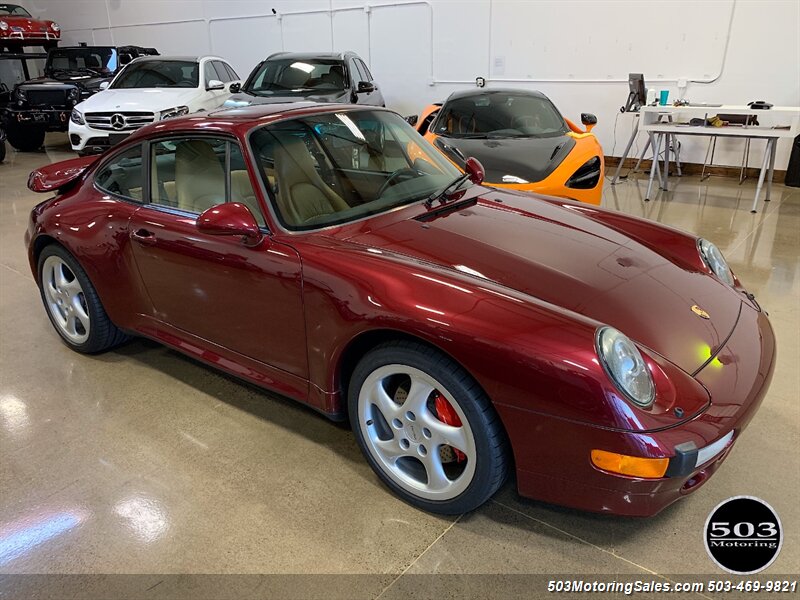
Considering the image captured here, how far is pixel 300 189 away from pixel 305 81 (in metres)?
6.55

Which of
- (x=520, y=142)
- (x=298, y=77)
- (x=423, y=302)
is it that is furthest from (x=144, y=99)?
(x=423, y=302)

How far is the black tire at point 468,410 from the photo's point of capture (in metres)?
1.78

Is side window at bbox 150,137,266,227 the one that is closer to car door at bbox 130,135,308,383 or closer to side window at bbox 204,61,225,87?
car door at bbox 130,135,308,383

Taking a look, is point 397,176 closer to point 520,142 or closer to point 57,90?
point 520,142

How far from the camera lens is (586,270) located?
2131 millimetres

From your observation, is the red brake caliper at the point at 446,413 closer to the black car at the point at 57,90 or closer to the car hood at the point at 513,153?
the car hood at the point at 513,153

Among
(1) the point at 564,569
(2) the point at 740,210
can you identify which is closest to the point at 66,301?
(1) the point at 564,569

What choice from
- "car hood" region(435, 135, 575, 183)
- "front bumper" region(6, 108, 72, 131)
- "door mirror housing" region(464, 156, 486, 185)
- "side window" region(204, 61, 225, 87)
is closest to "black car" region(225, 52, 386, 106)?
"side window" region(204, 61, 225, 87)

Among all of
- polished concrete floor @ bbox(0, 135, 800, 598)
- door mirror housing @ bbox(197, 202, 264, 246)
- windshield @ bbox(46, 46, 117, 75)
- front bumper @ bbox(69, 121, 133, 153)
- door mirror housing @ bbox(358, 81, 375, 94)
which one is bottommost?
polished concrete floor @ bbox(0, 135, 800, 598)

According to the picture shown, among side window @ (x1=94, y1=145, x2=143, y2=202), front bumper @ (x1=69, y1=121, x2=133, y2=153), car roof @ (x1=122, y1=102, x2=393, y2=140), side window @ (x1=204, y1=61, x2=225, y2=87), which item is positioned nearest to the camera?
car roof @ (x1=122, y1=102, x2=393, y2=140)

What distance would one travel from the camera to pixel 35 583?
1.84 metres

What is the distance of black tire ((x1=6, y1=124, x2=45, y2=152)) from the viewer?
11.2 meters

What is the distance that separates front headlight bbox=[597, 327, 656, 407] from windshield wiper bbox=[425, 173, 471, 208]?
3.52 feet

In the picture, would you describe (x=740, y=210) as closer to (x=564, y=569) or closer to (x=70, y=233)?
(x=564, y=569)
